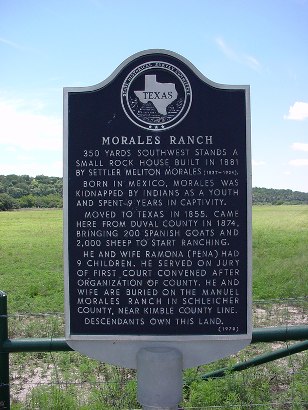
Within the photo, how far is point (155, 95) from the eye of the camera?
337cm

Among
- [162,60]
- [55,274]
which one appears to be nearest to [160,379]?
[162,60]

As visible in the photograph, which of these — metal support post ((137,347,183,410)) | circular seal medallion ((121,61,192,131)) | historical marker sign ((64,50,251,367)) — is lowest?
metal support post ((137,347,183,410))

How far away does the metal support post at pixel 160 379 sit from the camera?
10.8ft

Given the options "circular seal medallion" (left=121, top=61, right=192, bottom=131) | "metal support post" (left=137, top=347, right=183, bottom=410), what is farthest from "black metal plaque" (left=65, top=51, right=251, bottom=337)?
"metal support post" (left=137, top=347, right=183, bottom=410)

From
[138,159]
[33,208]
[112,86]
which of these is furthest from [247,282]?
[33,208]

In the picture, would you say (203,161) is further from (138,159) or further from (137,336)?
(137,336)

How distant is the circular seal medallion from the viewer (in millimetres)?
3371

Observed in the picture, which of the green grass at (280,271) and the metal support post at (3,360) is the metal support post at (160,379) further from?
the green grass at (280,271)

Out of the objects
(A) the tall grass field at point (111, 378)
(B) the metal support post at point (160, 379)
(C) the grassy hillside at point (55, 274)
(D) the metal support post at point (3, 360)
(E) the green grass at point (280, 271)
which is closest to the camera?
(B) the metal support post at point (160, 379)

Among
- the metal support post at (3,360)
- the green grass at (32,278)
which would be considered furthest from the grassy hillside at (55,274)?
the metal support post at (3,360)

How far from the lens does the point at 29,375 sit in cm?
578

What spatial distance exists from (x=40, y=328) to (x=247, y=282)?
4680 mm

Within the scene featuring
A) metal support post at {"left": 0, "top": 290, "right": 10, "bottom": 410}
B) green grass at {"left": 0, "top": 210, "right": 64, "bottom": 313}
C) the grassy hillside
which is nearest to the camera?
metal support post at {"left": 0, "top": 290, "right": 10, "bottom": 410}

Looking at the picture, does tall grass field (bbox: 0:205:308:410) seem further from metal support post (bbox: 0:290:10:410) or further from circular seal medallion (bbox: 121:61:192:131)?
circular seal medallion (bbox: 121:61:192:131)
